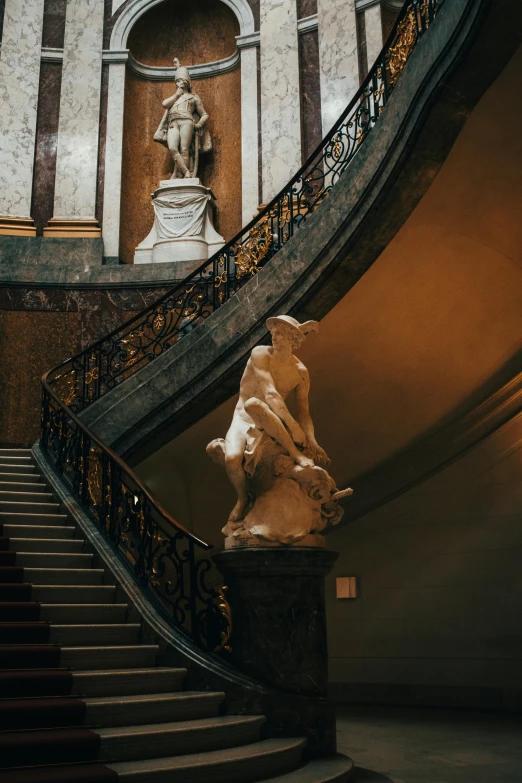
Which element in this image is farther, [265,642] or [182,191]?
[182,191]

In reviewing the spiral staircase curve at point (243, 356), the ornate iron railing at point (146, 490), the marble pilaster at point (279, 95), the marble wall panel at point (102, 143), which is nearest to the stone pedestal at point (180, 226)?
the marble wall panel at point (102, 143)

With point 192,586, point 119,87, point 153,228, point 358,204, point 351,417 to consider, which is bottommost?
point 192,586

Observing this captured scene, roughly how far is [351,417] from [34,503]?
326cm

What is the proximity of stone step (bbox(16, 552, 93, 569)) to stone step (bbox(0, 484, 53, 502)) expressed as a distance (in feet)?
4.00

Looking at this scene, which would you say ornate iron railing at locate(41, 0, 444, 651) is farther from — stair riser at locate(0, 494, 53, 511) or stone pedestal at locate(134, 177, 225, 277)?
stone pedestal at locate(134, 177, 225, 277)

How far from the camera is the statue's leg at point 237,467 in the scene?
546 cm

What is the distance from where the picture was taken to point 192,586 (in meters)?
5.50

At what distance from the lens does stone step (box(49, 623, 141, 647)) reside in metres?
5.26

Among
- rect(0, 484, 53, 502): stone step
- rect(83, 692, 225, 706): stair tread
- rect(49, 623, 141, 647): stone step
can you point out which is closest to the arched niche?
rect(0, 484, 53, 502): stone step

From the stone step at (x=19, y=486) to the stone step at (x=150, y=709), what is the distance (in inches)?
128

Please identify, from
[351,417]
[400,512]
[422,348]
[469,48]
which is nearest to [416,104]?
[469,48]

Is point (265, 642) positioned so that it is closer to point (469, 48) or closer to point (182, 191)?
point (469, 48)

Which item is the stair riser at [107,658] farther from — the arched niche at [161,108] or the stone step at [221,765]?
the arched niche at [161,108]

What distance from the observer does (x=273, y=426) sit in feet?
18.0
